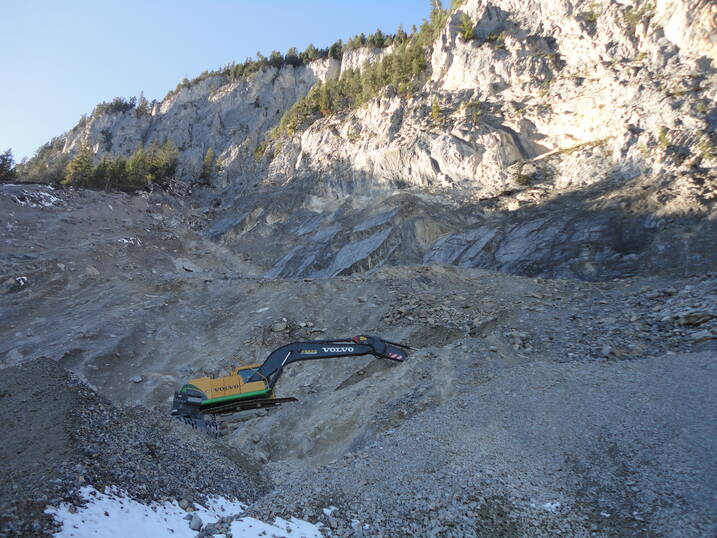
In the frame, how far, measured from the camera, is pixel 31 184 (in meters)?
37.5

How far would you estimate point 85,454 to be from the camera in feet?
19.0

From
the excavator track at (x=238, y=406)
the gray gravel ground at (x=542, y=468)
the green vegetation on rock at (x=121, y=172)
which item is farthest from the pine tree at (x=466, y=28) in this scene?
the excavator track at (x=238, y=406)

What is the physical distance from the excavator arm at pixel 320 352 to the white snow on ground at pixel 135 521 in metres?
4.69

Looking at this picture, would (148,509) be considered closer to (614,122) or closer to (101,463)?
(101,463)

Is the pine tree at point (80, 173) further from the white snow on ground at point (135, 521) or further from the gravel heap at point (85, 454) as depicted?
the white snow on ground at point (135, 521)

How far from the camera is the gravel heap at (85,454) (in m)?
4.82

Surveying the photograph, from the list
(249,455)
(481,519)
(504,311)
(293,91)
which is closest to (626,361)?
(504,311)

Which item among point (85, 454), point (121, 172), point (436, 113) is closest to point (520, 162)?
point (436, 113)

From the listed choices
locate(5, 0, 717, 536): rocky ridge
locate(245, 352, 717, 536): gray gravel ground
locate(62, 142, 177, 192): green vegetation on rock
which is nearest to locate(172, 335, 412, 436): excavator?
locate(5, 0, 717, 536): rocky ridge

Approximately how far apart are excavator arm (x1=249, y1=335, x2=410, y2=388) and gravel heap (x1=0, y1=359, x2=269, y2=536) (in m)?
1.90

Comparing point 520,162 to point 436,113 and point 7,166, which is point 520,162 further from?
point 7,166

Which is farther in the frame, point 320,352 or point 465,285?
point 465,285

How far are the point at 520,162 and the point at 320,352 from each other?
2197cm

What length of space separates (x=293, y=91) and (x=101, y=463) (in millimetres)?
64219
